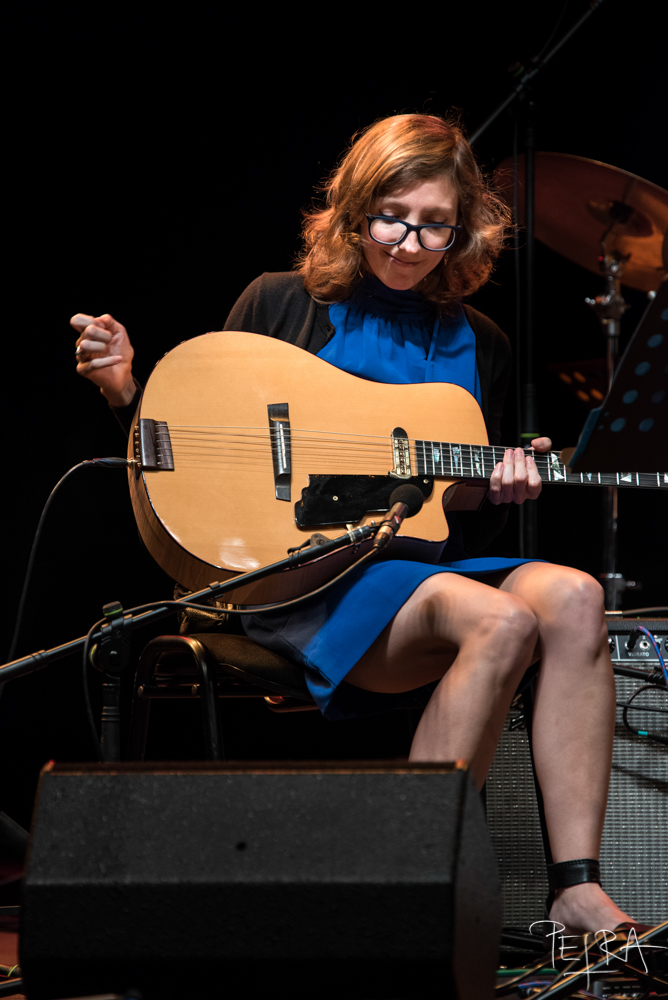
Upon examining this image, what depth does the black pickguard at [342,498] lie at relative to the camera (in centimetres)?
152

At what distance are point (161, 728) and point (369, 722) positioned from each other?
0.61 m

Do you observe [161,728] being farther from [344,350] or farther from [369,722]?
[344,350]

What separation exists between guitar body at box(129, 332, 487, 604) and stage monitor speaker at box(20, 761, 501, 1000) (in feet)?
2.17

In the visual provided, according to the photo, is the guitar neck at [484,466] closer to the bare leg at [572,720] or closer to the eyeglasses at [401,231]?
the bare leg at [572,720]

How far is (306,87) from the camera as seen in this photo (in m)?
2.54

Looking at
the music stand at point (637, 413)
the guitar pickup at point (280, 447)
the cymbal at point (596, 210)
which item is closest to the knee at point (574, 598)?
the music stand at point (637, 413)

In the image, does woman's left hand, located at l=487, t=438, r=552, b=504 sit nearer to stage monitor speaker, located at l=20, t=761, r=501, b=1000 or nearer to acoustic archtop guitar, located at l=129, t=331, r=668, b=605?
acoustic archtop guitar, located at l=129, t=331, r=668, b=605

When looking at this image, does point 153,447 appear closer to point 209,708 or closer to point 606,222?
point 209,708

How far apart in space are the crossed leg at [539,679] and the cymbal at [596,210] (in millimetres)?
1227

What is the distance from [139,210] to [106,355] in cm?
108

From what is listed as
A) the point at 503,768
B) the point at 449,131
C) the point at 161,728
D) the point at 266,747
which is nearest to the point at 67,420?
the point at 161,728

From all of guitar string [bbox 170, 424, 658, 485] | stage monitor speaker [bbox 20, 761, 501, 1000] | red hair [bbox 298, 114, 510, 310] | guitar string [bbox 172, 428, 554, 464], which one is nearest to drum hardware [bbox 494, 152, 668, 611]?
red hair [bbox 298, 114, 510, 310]

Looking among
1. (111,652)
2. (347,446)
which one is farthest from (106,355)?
(111,652)

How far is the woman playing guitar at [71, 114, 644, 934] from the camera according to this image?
4.21 feet
